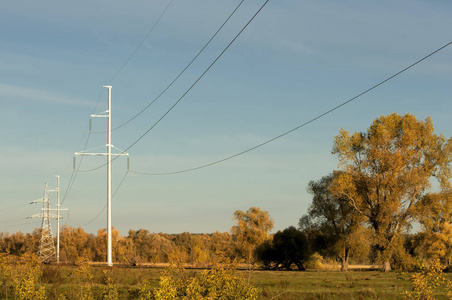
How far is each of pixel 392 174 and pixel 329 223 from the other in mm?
14714

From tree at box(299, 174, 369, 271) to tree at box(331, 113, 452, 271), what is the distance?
4155mm

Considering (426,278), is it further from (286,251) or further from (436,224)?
(286,251)

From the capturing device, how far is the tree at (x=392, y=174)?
186ft

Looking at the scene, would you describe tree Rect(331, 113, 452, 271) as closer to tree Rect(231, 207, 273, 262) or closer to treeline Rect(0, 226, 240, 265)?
tree Rect(231, 207, 273, 262)

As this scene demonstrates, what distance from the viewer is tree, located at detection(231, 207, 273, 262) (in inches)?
3861

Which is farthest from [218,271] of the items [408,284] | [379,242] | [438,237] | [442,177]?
[438,237]

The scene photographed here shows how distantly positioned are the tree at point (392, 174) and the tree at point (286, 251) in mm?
15588

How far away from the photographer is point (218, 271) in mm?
17234

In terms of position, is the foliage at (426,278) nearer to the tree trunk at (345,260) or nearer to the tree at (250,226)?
the tree trunk at (345,260)

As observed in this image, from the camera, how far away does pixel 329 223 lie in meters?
69.0

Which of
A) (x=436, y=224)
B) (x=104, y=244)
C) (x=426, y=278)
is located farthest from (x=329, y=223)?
(x=104, y=244)

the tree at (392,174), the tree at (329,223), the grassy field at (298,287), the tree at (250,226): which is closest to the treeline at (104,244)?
the tree at (250,226)

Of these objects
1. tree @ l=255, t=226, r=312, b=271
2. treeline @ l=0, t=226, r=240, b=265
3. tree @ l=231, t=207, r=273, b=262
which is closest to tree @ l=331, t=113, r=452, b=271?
tree @ l=255, t=226, r=312, b=271

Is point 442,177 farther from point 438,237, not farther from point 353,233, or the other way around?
point 438,237
